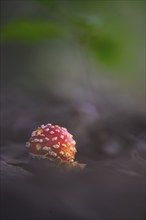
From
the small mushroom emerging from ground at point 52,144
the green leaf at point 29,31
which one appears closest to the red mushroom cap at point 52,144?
the small mushroom emerging from ground at point 52,144

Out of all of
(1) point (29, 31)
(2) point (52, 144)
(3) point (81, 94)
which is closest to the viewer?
(1) point (29, 31)

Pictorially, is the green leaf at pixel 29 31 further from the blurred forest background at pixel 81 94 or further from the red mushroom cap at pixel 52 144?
the red mushroom cap at pixel 52 144

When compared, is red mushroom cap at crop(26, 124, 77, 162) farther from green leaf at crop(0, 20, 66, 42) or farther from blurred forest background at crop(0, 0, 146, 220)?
green leaf at crop(0, 20, 66, 42)

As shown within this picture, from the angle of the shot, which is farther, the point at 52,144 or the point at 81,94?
the point at 81,94

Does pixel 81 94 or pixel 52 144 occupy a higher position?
pixel 81 94

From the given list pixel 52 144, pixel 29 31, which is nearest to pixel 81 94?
pixel 52 144

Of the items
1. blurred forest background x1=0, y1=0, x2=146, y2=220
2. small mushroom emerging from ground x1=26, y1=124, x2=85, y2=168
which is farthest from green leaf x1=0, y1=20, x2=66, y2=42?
small mushroom emerging from ground x1=26, y1=124, x2=85, y2=168

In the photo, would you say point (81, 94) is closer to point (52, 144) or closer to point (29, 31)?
point (52, 144)

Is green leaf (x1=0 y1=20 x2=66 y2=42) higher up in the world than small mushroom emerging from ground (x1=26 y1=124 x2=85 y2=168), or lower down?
lower down

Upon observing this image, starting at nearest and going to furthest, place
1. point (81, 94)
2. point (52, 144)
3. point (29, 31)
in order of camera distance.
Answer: point (29, 31) < point (52, 144) < point (81, 94)
